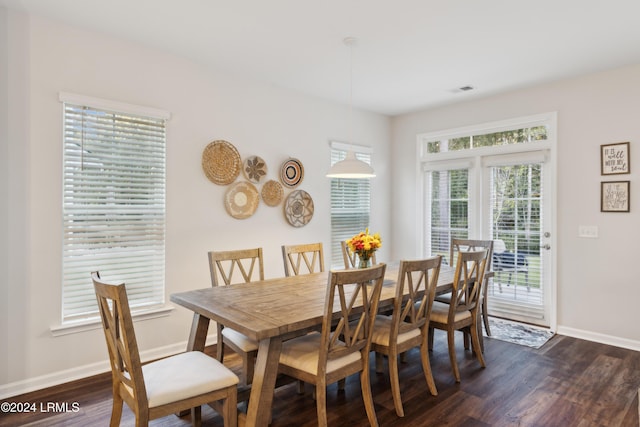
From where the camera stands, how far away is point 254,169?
4.06 metres

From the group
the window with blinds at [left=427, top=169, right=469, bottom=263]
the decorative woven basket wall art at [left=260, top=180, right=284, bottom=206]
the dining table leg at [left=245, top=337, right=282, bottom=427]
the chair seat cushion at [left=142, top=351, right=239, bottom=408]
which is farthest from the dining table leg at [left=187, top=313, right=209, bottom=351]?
the window with blinds at [left=427, top=169, right=469, bottom=263]

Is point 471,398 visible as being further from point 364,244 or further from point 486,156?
point 486,156

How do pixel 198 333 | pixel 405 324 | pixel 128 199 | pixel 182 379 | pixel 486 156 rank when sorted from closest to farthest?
pixel 182 379
pixel 198 333
pixel 405 324
pixel 128 199
pixel 486 156

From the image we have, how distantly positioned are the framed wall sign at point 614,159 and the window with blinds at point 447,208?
1469 millimetres

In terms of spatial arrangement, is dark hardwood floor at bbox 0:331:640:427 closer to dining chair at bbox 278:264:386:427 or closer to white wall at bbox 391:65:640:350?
dining chair at bbox 278:264:386:427

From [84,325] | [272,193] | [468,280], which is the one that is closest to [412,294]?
[468,280]

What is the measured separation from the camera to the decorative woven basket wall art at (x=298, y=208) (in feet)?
14.5

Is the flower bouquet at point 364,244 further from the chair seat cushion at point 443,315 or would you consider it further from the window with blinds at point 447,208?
the window with blinds at point 447,208

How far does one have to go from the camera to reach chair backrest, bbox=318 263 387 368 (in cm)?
205

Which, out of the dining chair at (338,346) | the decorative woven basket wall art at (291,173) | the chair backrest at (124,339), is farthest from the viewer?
the decorative woven basket wall art at (291,173)

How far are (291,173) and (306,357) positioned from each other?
260 cm

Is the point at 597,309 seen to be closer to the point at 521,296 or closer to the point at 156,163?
the point at 521,296

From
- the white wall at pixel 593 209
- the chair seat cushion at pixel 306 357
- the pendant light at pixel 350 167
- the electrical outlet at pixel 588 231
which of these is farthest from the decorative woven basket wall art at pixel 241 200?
the electrical outlet at pixel 588 231

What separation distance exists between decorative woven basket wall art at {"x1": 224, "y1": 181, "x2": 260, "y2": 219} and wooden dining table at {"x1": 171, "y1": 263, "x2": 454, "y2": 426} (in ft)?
3.77
